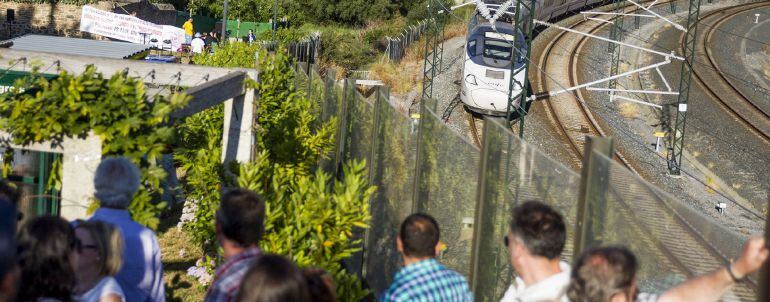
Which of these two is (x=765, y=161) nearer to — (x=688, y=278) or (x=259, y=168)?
(x=259, y=168)

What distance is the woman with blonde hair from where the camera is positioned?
3871 mm

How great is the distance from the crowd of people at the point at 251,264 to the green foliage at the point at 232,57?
10184 mm

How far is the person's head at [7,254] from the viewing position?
114 inches

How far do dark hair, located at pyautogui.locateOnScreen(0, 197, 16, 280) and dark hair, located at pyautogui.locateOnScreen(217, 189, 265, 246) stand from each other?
124 centimetres

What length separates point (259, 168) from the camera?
6961mm

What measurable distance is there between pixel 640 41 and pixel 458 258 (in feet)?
113

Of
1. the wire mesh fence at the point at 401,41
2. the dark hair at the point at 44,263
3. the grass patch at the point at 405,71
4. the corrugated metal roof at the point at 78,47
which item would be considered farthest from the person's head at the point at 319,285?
the wire mesh fence at the point at 401,41

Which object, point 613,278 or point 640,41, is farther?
point 640,41

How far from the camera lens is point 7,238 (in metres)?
2.92

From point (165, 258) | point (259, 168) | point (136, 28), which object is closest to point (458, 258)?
point (259, 168)

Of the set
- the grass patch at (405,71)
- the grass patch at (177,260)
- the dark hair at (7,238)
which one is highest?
the grass patch at (405,71)

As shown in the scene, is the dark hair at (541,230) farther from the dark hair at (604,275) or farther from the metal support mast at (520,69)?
the metal support mast at (520,69)

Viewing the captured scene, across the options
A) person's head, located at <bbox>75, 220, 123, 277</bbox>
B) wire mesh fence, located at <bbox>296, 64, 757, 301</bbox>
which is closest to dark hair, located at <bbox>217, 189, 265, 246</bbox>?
person's head, located at <bbox>75, 220, 123, 277</bbox>

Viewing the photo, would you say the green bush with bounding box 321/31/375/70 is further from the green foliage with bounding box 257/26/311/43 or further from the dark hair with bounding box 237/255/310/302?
the dark hair with bounding box 237/255/310/302
